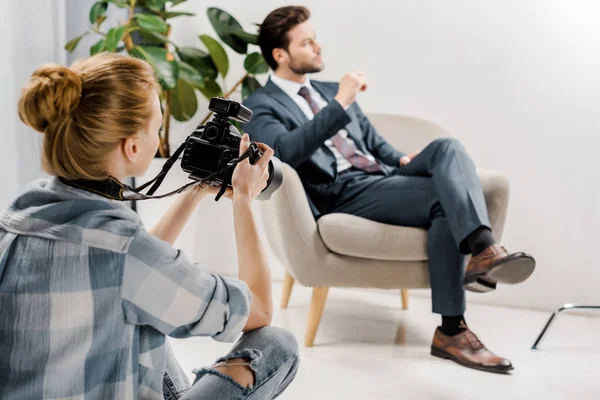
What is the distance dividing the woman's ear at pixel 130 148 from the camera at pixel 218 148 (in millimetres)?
203

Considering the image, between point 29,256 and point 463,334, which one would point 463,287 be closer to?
point 463,334

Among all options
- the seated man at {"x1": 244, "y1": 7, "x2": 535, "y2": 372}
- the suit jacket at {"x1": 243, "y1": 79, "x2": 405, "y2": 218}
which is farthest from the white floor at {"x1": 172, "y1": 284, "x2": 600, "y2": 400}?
the suit jacket at {"x1": 243, "y1": 79, "x2": 405, "y2": 218}


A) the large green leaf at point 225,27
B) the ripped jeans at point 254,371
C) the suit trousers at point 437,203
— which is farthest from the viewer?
the large green leaf at point 225,27

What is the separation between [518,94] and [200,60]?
1.35m

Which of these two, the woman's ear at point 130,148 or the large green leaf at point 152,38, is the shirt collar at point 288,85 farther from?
the woman's ear at point 130,148

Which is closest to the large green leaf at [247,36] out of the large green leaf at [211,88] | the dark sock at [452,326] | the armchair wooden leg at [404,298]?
the large green leaf at [211,88]

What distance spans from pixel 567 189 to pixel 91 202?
2436 millimetres

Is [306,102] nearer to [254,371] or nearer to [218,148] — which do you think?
[218,148]

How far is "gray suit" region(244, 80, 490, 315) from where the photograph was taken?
2.25 m

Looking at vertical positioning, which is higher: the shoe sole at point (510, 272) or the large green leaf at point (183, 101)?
the large green leaf at point (183, 101)

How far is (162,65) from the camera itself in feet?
9.18

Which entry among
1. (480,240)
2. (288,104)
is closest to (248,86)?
(288,104)

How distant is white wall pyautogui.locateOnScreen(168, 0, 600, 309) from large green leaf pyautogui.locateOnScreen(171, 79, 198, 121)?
0.70 meters

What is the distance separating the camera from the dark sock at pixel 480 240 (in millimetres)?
2139
